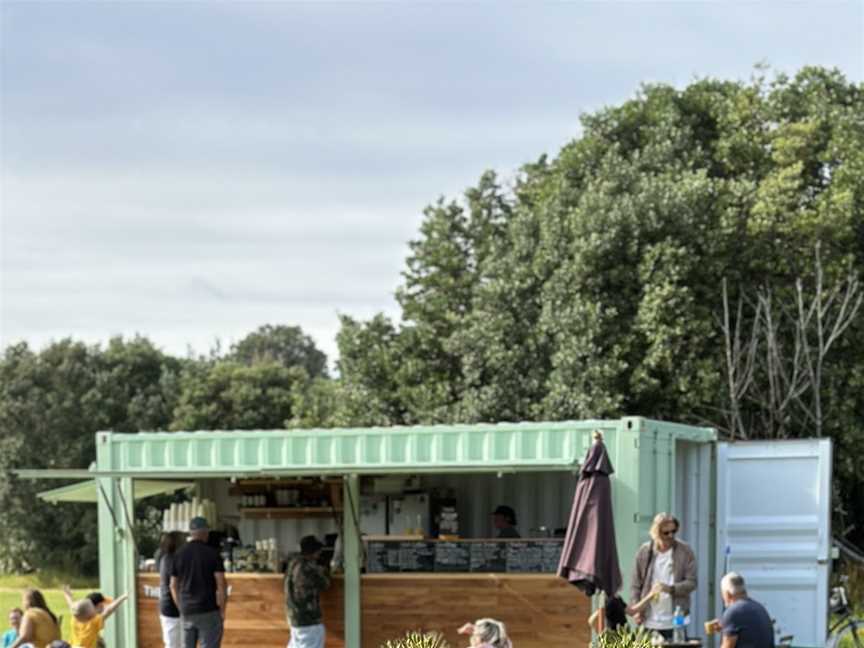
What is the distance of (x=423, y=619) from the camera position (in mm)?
11531

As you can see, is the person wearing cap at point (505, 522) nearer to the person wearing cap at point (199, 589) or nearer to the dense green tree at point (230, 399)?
the person wearing cap at point (199, 589)

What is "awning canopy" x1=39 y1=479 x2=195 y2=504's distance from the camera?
1286 centimetres

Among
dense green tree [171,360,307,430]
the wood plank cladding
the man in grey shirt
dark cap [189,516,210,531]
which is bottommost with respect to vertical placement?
the wood plank cladding

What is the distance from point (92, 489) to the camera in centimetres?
1325

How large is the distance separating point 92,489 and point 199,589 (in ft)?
8.77

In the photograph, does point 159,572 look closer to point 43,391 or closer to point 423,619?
point 423,619

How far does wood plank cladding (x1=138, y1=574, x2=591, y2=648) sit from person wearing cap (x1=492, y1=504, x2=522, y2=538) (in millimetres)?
797

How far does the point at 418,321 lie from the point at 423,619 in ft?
35.9

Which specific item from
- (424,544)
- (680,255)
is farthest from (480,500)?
(680,255)

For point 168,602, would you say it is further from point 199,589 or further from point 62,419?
point 62,419

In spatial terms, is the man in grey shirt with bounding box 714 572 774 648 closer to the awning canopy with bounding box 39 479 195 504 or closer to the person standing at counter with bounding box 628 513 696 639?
the person standing at counter with bounding box 628 513 696 639

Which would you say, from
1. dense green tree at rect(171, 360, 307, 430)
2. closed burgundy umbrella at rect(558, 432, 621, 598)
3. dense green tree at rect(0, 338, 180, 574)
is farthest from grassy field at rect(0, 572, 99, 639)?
closed burgundy umbrella at rect(558, 432, 621, 598)

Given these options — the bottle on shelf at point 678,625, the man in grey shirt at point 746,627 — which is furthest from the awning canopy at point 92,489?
the man in grey shirt at point 746,627

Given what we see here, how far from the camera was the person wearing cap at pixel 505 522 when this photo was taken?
1214 centimetres
